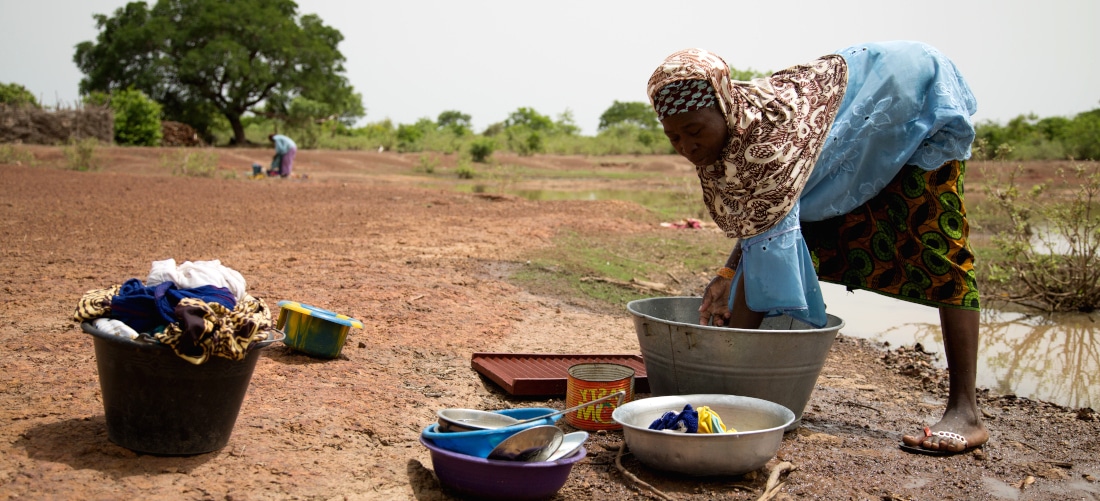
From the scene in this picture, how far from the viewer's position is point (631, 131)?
139ft

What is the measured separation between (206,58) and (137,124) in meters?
6.94

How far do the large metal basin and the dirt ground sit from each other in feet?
0.82

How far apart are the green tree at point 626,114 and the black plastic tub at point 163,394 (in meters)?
55.8

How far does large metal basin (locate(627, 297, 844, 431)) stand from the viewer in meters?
3.12

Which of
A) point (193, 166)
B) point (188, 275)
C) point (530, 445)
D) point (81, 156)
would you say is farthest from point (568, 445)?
point (81, 156)

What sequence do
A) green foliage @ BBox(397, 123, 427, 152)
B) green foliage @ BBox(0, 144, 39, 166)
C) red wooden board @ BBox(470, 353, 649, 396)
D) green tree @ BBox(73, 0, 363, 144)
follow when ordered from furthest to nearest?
green foliage @ BBox(397, 123, 427, 152) < green tree @ BBox(73, 0, 363, 144) < green foliage @ BBox(0, 144, 39, 166) < red wooden board @ BBox(470, 353, 649, 396)

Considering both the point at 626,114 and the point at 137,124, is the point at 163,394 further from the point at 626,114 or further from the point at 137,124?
the point at 626,114

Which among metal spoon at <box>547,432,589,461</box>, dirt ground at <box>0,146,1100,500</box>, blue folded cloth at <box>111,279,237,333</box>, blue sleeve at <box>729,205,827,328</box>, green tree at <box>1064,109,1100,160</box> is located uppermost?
green tree at <box>1064,109,1100,160</box>

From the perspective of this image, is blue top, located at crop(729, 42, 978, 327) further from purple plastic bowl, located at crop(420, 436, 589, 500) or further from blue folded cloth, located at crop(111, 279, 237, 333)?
blue folded cloth, located at crop(111, 279, 237, 333)

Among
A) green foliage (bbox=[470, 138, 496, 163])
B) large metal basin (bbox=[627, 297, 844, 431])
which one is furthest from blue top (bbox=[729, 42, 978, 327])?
green foliage (bbox=[470, 138, 496, 163])

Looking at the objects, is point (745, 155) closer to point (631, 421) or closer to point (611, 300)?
point (631, 421)

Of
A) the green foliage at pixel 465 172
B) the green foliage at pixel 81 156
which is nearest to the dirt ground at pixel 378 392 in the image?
A: the green foliage at pixel 81 156

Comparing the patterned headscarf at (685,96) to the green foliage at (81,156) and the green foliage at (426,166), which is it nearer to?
the green foliage at (81,156)

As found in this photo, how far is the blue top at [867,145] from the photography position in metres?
3.03
